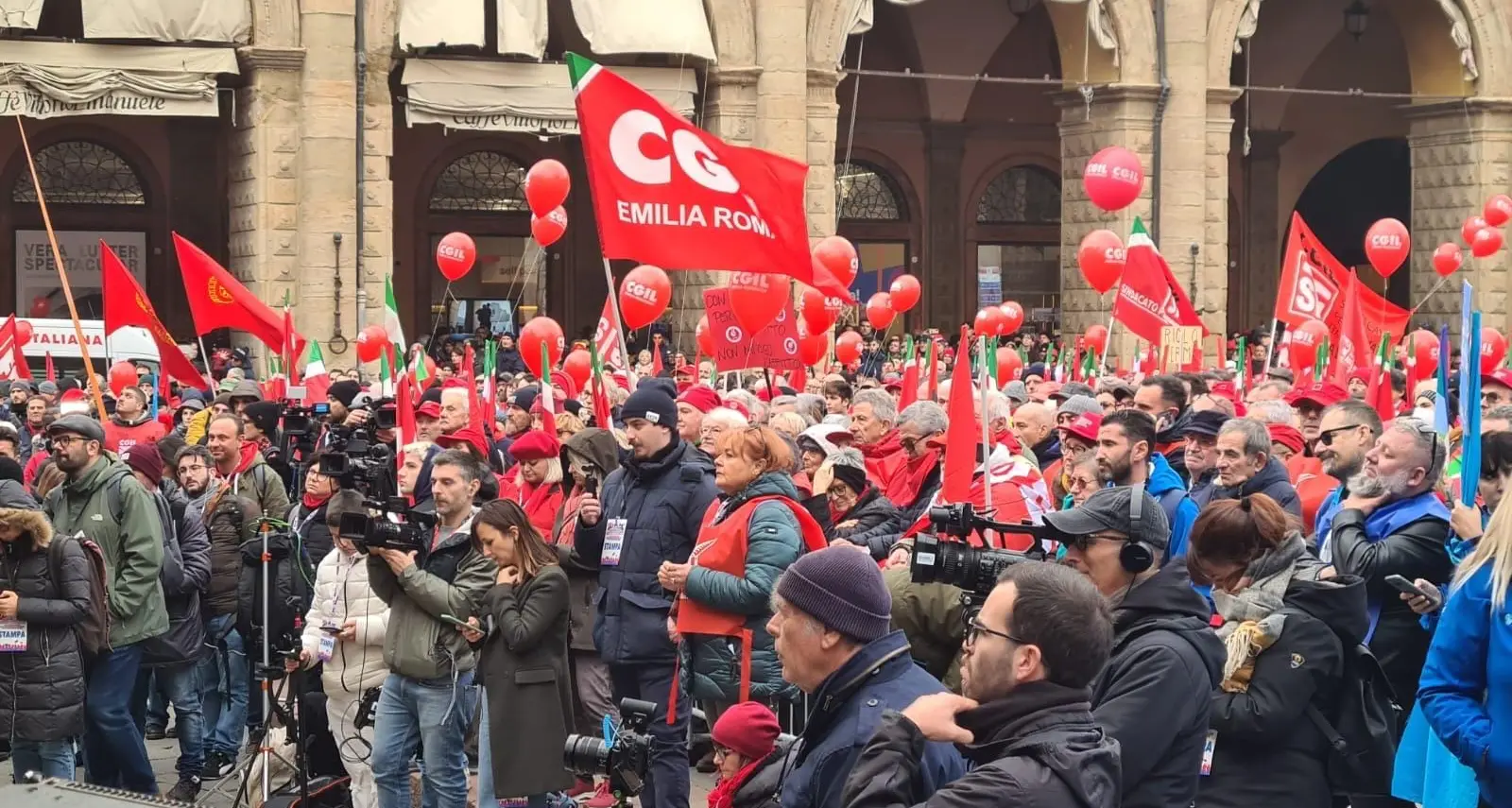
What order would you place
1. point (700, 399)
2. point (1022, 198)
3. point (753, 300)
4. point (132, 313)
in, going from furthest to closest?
1. point (1022, 198)
2. point (132, 313)
3. point (753, 300)
4. point (700, 399)

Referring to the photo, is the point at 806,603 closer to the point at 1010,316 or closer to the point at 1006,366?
the point at 1006,366

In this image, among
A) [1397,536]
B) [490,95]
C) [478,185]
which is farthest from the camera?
[478,185]

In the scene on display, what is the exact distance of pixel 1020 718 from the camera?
3.75m

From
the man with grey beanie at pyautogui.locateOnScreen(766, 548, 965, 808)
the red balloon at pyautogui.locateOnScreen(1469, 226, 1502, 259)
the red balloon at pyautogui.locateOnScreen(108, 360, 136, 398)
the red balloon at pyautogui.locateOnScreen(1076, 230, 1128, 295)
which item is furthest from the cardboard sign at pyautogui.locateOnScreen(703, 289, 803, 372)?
the red balloon at pyautogui.locateOnScreen(1469, 226, 1502, 259)

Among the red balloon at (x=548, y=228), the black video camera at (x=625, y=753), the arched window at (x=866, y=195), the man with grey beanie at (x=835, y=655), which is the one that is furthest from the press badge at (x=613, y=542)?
the arched window at (x=866, y=195)

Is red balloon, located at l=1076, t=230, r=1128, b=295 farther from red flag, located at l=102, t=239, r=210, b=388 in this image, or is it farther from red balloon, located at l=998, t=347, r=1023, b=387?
red flag, located at l=102, t=239, r=210, b=388

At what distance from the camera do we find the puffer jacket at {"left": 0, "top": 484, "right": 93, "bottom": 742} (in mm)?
7906

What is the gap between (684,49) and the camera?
76.9ft

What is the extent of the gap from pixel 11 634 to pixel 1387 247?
637 inches

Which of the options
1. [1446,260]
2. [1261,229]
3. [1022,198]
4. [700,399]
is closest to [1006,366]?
[700,399]

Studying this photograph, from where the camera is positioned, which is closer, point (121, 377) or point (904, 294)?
point (121, 377)

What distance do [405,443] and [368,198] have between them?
1352cm

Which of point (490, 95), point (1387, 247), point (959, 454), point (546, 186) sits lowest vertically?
point (959, 454)

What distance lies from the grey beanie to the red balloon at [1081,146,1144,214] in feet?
52.0
